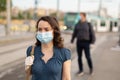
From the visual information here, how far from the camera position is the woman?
152 inches

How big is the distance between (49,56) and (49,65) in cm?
12

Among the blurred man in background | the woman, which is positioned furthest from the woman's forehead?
the blurred man in background

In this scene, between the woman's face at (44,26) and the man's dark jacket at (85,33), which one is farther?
the man's dark jacket at (85,33)

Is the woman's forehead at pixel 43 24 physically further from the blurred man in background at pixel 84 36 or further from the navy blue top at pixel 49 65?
the blurred man in background at pixel 84 36

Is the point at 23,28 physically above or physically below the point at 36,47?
below

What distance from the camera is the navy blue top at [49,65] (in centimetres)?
385

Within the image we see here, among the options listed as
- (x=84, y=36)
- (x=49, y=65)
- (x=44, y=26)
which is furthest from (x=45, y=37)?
(x=84, y=36)

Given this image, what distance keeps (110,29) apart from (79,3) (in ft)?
27.3

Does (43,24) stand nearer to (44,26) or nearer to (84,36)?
(44,26)

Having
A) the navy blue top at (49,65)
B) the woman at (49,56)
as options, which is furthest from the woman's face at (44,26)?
the navy blue top at (49,65)

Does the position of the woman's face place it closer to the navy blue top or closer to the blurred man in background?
the navy blue top

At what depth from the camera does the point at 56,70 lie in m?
3.88

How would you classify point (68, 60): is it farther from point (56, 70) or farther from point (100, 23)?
point (100, 23)

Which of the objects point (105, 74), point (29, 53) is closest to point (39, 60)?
point (29, 53)
